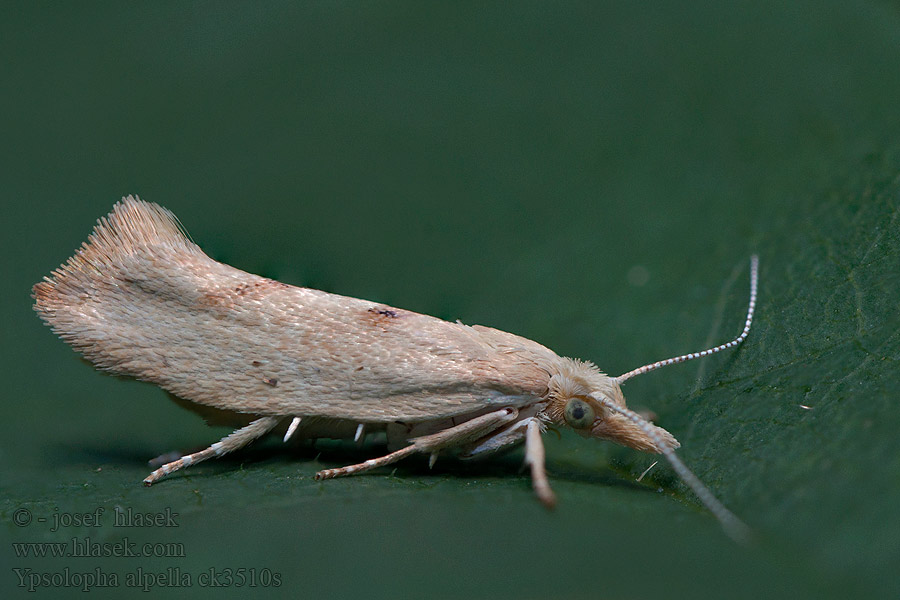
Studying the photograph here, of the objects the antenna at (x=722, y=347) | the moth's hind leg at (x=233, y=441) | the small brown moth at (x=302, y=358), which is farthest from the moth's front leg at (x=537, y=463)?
the moth's hind leg at (x=233, y=441)

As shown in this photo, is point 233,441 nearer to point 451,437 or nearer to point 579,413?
point 451,437

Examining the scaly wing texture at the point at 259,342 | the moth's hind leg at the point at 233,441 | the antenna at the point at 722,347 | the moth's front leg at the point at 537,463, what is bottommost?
the moth's hind leg at the point at 233,441

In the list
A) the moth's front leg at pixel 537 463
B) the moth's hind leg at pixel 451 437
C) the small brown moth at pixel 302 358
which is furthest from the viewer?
the small brown moth at pixel 302 358

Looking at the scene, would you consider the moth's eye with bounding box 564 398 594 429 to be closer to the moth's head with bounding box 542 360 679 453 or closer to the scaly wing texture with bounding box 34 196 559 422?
the moth's head with bounding box 542 360 679 453

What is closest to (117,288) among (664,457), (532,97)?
(532,97)

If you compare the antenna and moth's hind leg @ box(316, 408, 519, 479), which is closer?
moth's hind leg @ box(316, 408, 519, 479)

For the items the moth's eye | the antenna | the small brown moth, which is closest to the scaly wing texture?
the small brown moth

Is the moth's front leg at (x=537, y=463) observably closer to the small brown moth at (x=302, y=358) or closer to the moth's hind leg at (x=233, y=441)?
the small brown moth at (x=302, y=358)

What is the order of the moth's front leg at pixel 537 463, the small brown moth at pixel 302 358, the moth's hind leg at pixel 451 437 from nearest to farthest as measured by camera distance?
the moth's front leg at pixel 537 463 → the moth's hind leg at pixel 451 437 → the small brown moth at pixel 302 358
